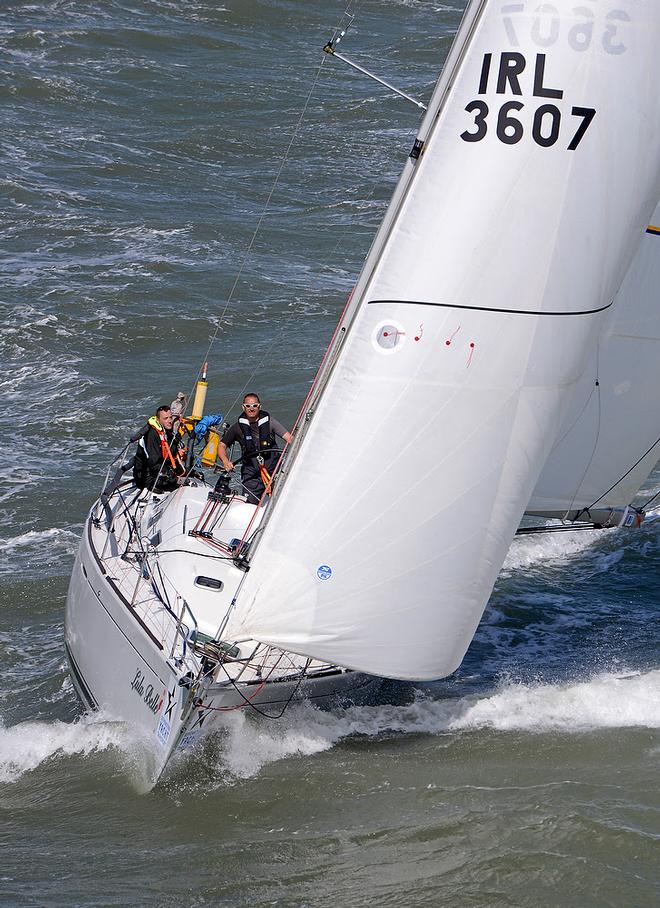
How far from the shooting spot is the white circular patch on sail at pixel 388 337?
7.39m

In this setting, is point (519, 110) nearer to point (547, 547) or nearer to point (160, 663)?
point (160, 663)

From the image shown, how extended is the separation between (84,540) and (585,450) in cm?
400

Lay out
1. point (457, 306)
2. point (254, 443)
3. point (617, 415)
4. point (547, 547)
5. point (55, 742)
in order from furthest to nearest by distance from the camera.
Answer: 1. point (547, 547)
2. point (617, 415)
3. point (254, 443)
4. point (55, 742)
5. point (457, 306)

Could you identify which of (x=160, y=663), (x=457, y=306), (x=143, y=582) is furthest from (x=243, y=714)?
(x=457, y=306)

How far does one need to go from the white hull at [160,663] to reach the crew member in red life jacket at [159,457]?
15.1 inches

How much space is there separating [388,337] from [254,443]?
2.62 metres

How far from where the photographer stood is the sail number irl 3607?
7133 millimetres

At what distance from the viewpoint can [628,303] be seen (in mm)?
9273

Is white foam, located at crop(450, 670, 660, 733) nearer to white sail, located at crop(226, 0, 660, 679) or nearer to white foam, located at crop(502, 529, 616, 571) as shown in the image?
white sail, located at crop(226, 0, 660, 679)

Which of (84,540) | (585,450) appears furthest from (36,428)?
(585,450)

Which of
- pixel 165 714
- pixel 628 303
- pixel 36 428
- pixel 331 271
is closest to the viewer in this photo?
pixel 165 714

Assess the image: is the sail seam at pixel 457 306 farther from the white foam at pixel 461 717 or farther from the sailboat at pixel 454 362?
the white foam at pixel 461 717

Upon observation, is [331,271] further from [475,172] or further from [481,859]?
[481,859]

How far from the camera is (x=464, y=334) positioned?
24.0 ft
